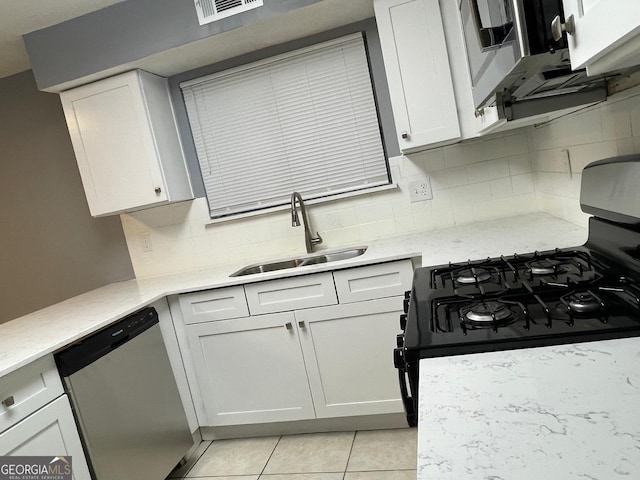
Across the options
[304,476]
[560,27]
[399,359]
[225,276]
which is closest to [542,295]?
[399,359]

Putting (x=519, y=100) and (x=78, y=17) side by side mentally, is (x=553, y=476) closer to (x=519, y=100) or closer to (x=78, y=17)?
(x=519, y=100)

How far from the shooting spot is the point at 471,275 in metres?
1.47

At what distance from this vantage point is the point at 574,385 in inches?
29.9

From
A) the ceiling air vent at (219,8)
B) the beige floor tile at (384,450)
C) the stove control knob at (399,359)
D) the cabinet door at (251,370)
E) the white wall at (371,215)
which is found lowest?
the beige floor tile at (384,450)

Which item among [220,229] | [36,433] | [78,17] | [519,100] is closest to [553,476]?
[519,100]

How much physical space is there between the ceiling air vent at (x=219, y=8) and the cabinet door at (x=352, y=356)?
152cm

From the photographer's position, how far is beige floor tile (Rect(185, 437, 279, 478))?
2.32 m

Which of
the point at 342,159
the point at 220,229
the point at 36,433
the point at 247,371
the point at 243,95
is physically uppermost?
the point at 243,95

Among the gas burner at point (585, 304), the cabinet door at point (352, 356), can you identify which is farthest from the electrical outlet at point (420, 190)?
the gas burner at point (585, 304)

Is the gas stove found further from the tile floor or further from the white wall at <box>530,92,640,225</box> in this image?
the tile floor

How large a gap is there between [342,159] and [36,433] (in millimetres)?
1986

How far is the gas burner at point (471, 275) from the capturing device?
141 centimetres

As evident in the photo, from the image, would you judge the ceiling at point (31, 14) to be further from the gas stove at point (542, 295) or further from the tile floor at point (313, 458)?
the tile floor at point (313, 458)

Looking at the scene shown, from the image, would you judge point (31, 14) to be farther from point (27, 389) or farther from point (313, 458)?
point (313, 458)
